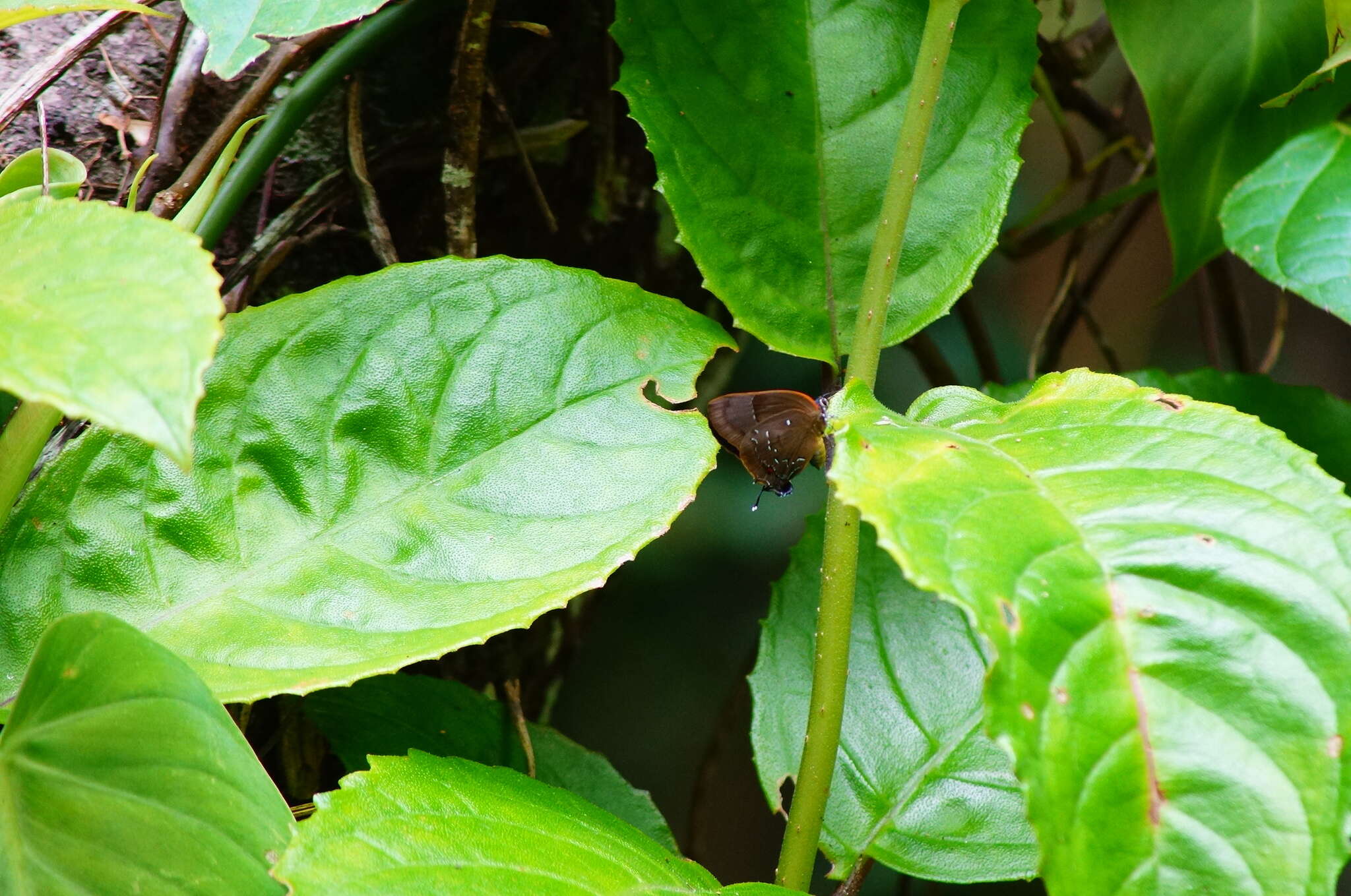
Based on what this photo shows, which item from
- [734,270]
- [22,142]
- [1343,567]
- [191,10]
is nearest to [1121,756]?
[1343,567]

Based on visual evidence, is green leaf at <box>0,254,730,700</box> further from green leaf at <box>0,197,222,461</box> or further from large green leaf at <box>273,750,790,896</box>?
green leaf at <box>0,197,222,461</box>

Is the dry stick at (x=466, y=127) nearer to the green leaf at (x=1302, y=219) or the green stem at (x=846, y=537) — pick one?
the green stem at (x=846, y=537)

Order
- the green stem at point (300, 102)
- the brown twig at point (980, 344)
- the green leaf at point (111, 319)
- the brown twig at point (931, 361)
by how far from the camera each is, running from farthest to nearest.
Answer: the brown twig at point (980, 344) < the brown twig at point (931, 361) < the green stem at point (300, 102) < the green leaf at point (111, 319)

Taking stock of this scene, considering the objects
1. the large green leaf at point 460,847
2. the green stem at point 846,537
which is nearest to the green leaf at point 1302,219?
the green stem at point 846,537

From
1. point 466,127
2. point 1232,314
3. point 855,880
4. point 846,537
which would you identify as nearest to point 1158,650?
point 846,537

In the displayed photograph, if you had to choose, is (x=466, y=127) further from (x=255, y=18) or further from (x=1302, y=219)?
(x=1302, y=219)
